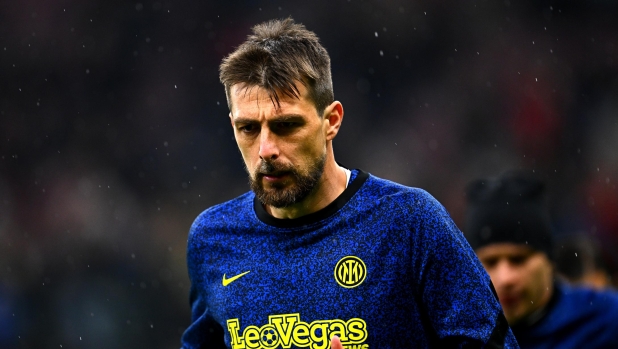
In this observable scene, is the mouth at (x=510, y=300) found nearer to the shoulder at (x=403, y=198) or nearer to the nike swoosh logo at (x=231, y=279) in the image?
the shoulder at (x=403, y=198)

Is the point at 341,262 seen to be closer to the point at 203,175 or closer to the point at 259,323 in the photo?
the point at 259,323

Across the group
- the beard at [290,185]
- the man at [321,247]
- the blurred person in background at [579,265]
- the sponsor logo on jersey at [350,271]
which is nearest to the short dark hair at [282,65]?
the man at [321,247]

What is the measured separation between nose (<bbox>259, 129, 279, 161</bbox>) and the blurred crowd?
6.59 m

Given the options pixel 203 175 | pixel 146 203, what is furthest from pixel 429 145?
pixel 146 203

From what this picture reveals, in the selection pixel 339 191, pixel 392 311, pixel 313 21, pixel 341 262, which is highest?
pixel 313 21

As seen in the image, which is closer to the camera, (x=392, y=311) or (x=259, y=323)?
(x=392, y=311)

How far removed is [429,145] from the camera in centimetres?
1022

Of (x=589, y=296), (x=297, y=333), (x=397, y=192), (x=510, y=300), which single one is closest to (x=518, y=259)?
(x=510, y=300)

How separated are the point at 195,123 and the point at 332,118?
7307 mm

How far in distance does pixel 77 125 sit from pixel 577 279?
6621 millimetres

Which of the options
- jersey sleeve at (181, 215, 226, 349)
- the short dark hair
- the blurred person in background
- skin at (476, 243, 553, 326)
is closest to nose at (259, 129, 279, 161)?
the short dark hair

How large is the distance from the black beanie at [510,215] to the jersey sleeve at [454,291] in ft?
5.50

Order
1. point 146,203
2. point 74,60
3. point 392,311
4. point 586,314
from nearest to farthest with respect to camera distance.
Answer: point 392,311
point 586,314
point 146,203
point 74,60

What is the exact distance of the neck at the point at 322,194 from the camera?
9.91ft
